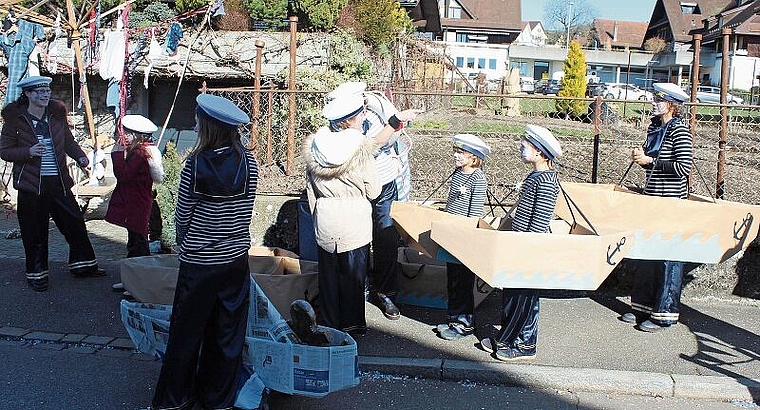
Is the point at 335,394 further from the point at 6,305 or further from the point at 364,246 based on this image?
the point at 6,305

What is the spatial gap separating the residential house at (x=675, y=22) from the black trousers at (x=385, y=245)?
175ft

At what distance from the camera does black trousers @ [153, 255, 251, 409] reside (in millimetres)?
3828

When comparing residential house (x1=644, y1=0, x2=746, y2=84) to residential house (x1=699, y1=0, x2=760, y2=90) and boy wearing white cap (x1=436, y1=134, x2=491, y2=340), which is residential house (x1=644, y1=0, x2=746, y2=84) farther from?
boy wearing white cap (x1=436, y1=134, x2=491, y2=340)

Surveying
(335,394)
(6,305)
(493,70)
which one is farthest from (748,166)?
(493,70)

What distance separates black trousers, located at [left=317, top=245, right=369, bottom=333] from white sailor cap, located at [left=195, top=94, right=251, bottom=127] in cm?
148

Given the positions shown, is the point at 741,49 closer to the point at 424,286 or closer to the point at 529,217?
the point at 424,286

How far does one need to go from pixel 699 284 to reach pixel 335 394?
3.69 metres

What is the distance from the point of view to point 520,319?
4.89 metres

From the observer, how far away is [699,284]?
21.1ft

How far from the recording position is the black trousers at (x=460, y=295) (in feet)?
17.5

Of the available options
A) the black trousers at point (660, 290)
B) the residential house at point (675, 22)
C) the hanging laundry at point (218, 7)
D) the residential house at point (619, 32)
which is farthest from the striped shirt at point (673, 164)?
the residential house at point (619, 32)

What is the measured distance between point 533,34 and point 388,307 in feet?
268

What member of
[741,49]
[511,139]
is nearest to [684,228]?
[511,139]

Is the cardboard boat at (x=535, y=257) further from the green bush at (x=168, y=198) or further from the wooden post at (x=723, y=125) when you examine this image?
the green bush at (x=168, y=198)
